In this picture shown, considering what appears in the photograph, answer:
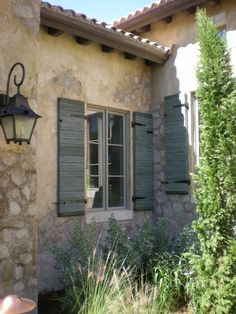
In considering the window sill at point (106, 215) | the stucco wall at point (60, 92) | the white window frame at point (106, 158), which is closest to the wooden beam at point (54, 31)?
the stucco wall at point (60, 92)

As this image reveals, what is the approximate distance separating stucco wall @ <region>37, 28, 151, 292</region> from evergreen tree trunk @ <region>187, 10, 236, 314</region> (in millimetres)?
1853

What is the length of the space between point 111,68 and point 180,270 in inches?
123

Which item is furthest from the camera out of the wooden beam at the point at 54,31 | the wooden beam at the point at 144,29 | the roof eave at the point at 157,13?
the wooden beam at the point at 144,29

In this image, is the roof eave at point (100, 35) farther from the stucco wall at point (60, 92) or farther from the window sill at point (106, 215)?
the window sill at point (106, 215)

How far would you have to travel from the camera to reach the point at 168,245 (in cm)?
515

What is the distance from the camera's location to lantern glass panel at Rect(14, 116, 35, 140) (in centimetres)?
336

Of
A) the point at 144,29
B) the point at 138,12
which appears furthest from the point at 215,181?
the point at 144,29

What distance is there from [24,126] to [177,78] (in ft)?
11.5

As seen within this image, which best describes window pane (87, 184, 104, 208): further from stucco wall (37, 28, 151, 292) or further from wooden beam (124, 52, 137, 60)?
wooden beam (124, 52, 137, 60)

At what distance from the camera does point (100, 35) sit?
18.1 feet

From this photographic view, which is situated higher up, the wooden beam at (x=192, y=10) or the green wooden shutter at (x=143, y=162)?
the wooden beam at (x=192, y=10)

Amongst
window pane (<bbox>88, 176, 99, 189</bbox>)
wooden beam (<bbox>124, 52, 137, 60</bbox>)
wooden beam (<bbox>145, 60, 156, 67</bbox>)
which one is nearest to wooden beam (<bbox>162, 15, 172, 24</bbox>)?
wooden beam (<bbox>145, 60, 156, 67</bbox>)

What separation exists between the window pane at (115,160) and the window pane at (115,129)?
0.11 m

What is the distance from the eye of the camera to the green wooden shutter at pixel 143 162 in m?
6.21
